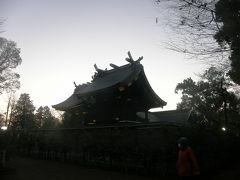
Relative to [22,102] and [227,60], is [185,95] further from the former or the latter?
[227,60]

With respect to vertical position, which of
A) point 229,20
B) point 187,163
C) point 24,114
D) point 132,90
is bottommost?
point 187,163

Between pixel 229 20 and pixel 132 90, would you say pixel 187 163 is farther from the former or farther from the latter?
pixel 132 90

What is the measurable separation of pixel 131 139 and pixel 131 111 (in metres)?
7.43

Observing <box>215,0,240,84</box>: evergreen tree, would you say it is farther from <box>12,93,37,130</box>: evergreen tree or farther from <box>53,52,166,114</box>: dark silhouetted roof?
<box>12,93,37,130</box>: evergreen tree

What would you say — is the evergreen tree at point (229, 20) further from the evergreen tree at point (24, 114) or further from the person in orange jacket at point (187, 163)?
the evergreen tree at point (24, 114)

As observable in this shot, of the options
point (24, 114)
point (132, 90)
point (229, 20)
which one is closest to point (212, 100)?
point (132, 90)

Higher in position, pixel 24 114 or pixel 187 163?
pixel 24 114

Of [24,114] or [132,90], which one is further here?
[24,114]

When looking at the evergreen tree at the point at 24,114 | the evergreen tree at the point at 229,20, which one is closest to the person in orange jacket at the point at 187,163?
the evergreen tree at the point at 229,20

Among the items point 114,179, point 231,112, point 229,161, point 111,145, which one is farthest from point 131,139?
point 231,112

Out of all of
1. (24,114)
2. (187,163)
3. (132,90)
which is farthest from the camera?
(24,114)

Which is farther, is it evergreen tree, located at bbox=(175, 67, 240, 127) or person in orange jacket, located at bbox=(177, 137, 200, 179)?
evergreen tree, located at bbox=(175, 67, 240, 127)

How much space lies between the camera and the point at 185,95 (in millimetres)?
58406

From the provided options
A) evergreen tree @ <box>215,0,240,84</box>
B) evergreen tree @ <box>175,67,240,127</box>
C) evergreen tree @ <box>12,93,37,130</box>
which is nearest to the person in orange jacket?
evergreen tree @ <box>215,0,240,84</box>
